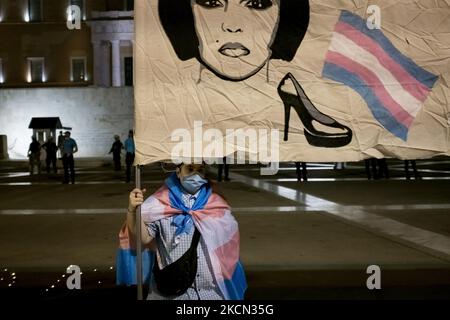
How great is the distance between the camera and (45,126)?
37.6 meters

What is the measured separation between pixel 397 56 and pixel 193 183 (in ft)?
4.70

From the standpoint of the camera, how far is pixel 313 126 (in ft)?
11.4

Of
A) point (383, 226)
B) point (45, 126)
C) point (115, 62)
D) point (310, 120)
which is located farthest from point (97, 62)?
point (310, 120)

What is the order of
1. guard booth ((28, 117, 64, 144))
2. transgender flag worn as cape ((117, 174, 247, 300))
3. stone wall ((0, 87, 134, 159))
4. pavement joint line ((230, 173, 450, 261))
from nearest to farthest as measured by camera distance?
transgender flag worn as cape ((117, 174, 247, 300)), pavement joint line ((230, 173, 450, 261)), guard booth ((28, 117, 64, 144)), stone wall ((0, 87, 134, 159))

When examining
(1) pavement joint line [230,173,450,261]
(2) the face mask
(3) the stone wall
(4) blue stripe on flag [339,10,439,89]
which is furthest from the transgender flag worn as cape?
(3) the stone wall

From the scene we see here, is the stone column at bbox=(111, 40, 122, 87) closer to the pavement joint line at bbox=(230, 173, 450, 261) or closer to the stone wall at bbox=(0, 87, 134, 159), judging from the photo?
the stone wall at bbox=(0, 87, 134, 159)

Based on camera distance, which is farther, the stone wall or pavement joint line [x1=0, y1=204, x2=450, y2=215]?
the stone wall

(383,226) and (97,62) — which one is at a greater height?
(97,62)

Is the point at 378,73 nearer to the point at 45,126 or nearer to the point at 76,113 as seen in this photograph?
the point at 45,126

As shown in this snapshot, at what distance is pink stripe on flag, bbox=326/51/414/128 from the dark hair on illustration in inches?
9.5

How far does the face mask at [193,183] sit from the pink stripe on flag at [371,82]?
3.43ft

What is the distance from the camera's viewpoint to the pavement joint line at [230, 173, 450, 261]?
8094 mm
